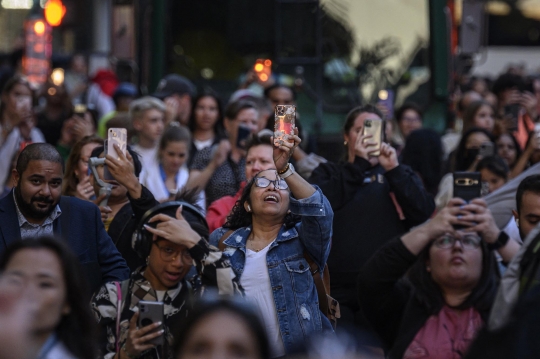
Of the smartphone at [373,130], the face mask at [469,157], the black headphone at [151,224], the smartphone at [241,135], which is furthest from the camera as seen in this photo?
the face mask at [469,157]

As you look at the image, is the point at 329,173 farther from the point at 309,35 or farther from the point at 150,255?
the point at 309,35

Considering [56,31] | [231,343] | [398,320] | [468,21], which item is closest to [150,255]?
[398,320]

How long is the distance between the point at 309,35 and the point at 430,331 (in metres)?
6.71

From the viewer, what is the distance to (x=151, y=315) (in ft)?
16.2

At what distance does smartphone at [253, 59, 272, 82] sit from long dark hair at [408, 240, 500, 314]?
576 centimetres

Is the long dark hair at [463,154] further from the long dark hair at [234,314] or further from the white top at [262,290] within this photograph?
the long dark hair at [234,314]

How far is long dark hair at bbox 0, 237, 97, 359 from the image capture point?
12.9 feet

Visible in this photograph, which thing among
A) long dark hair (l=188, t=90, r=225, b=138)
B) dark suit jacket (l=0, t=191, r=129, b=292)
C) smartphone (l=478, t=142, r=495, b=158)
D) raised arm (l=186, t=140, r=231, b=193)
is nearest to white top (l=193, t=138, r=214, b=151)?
long dark hair (l=188, t=90, r=225, b=138)

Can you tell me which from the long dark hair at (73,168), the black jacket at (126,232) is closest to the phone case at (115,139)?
the black jacket at (126,232)

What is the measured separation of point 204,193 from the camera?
8227 mm

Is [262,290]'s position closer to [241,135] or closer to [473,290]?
[473,290]

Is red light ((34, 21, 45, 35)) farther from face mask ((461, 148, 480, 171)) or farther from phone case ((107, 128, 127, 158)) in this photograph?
phone case ((107, 128, 127, 158))

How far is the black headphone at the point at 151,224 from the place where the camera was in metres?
5.38

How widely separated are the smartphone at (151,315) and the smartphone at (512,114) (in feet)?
19.2
